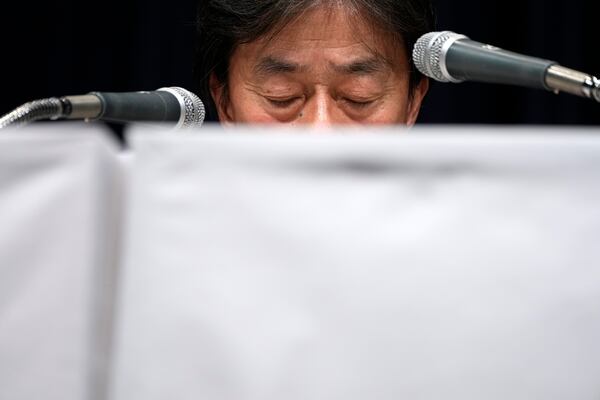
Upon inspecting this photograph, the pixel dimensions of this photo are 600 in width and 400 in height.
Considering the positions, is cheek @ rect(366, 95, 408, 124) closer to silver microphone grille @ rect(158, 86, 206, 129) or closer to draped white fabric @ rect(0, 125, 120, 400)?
silver microphone grille @ rect(158, 86, 206, 129)

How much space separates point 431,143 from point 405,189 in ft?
0.11

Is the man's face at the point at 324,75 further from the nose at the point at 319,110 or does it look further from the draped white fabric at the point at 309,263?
the draped white fabric at the point at 309,263

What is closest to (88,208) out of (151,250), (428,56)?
(151,250)

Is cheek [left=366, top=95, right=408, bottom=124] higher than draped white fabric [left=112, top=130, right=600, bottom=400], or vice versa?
draped white fabric [left=112, top=130, right=600, bottom=400]

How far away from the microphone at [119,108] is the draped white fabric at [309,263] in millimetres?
270

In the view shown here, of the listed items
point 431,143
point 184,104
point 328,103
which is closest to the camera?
point 431,143

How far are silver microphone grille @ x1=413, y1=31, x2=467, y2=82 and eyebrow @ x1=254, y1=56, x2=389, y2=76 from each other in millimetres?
376

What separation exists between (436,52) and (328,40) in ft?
1.43

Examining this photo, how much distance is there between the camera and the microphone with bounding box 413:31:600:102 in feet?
2.94

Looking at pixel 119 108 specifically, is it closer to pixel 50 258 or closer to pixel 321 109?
pixel 50 258

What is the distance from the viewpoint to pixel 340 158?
60cm

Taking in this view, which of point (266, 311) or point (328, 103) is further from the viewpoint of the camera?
point (328, 103)

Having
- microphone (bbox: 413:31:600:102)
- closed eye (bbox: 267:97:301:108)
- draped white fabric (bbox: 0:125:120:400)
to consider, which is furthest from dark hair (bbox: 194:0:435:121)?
draped white fabric (bbox: 0:125:120:400)

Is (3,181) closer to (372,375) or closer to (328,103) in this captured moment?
(372,375)
